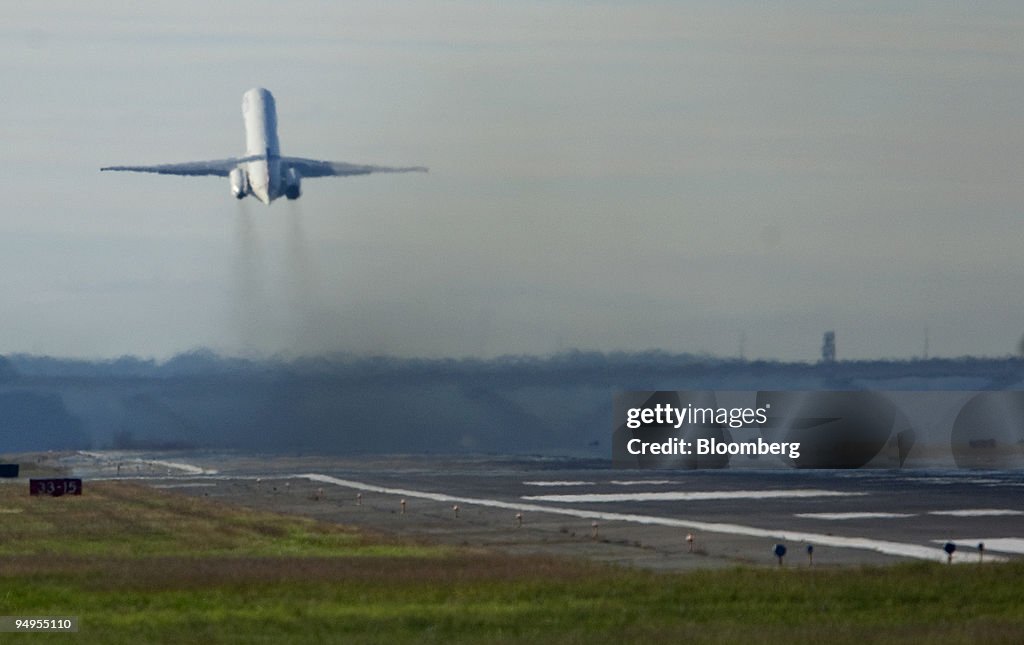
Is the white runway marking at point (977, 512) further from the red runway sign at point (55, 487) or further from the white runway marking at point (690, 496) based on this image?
the red runway sign at point (55, 487)

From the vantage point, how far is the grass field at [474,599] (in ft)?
136

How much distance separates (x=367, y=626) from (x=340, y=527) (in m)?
34.3

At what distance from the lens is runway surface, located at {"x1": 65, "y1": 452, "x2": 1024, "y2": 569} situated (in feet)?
210

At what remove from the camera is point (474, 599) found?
48031 millimetres

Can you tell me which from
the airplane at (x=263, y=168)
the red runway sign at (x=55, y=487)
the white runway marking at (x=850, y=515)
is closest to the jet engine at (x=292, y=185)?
the airplane at (x=263, y=168)

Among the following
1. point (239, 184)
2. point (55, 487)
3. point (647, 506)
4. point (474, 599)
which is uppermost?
point (239, 184)

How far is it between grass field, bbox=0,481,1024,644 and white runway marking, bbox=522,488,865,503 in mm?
29357

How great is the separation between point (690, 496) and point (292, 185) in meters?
43.0

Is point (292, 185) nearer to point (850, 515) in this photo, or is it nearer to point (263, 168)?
point (263, 168)

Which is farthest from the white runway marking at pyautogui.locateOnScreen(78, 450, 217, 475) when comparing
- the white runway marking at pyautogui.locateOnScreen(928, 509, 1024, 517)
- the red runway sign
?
the white runway marking at pyautogui.locateOnScreen(928, 509, 1024, 517)

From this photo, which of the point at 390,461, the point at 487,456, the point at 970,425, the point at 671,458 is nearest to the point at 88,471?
the point at 390,461

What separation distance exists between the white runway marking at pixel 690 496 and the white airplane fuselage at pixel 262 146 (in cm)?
3515

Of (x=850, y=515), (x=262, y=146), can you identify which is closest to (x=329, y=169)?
(x=262, y=146)

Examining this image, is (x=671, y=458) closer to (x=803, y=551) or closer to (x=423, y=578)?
(x=803, y=551)
